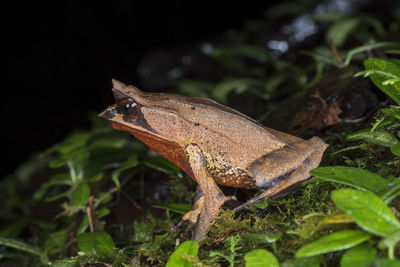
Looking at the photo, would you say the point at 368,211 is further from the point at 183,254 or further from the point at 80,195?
the point at 80,195

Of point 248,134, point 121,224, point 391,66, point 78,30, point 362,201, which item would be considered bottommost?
point 362,201

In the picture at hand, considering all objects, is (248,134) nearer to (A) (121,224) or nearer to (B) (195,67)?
(A) (121,224)

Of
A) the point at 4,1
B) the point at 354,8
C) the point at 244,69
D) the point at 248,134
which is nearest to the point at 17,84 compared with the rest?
the point at 4,1

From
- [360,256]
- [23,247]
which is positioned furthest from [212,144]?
[23,247]

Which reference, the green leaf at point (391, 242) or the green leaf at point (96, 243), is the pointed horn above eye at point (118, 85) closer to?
the green leaf at point (96, 243)

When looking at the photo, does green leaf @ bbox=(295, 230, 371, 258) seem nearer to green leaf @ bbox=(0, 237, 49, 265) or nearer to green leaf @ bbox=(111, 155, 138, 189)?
green leaf @ bbox=(111, 155, 138, 189)
